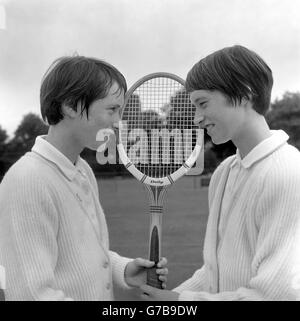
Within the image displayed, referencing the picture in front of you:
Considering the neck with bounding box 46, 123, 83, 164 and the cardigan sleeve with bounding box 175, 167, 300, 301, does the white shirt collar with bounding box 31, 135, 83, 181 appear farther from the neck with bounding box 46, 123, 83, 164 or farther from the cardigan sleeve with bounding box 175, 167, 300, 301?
the cardigan sleeve with bounding box 175, 167, 300, 301

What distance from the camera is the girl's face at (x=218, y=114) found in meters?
1.01

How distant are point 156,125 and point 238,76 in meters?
0.36

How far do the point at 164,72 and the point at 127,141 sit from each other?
173 millimetres

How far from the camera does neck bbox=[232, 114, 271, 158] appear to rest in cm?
100

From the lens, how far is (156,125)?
1326 mm

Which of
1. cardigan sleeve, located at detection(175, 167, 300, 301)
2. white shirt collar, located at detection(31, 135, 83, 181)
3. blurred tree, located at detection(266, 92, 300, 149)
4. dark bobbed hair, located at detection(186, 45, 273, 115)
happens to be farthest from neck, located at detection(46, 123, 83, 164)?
blurred tree, located at detection(266, 92, 300, 149)

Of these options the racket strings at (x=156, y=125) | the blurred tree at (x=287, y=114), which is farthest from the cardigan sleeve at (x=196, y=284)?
the blurred tree at (x=287, y=114)

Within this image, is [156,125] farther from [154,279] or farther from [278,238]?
[278,238]

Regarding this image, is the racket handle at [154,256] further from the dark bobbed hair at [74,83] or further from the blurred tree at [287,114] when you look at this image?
the blurred tree at [287,114]

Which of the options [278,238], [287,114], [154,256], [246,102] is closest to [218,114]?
[246,102]

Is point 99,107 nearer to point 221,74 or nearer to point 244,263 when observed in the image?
point 221,74

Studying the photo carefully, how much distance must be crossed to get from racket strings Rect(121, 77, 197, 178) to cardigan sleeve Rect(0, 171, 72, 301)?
321mm
